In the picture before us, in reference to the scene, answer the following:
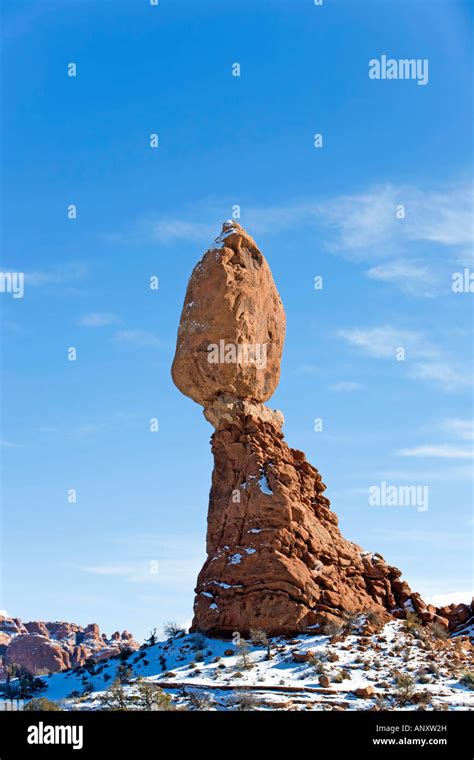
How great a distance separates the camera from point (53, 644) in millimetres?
90438

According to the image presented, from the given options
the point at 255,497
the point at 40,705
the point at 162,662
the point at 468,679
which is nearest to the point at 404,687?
the point at 468,679

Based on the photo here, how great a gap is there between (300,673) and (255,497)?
807 centimetres

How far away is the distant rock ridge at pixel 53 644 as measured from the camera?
87.8 meters

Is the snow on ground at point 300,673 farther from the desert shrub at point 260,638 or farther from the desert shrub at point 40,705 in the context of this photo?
the desert shrub at point 40,705

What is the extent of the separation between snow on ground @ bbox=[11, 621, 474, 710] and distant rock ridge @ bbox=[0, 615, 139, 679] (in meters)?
39.8

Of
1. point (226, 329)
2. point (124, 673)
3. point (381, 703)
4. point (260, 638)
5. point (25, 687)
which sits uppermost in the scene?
point (226, 329)

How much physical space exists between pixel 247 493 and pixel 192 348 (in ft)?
22.0

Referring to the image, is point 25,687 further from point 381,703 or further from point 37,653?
point 37,653

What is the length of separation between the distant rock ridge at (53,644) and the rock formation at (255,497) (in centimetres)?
3930

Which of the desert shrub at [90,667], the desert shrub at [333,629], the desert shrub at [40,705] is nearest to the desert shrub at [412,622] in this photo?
the desert shrub at [333,629]

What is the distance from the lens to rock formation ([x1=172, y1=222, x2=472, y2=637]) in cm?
3831

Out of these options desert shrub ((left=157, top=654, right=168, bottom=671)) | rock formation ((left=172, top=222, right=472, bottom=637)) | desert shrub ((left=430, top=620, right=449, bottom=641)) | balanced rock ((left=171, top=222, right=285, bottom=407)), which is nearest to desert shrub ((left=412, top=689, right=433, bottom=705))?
rock formation ((left=172, top=222, right=472, bottom=637))

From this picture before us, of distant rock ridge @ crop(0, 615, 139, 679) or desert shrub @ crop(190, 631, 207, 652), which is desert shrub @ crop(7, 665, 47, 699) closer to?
desert shrub @ crop(190, 631, 207, 652)

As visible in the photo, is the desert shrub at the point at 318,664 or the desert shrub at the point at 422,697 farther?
the desert shrub at the point at 318,664
